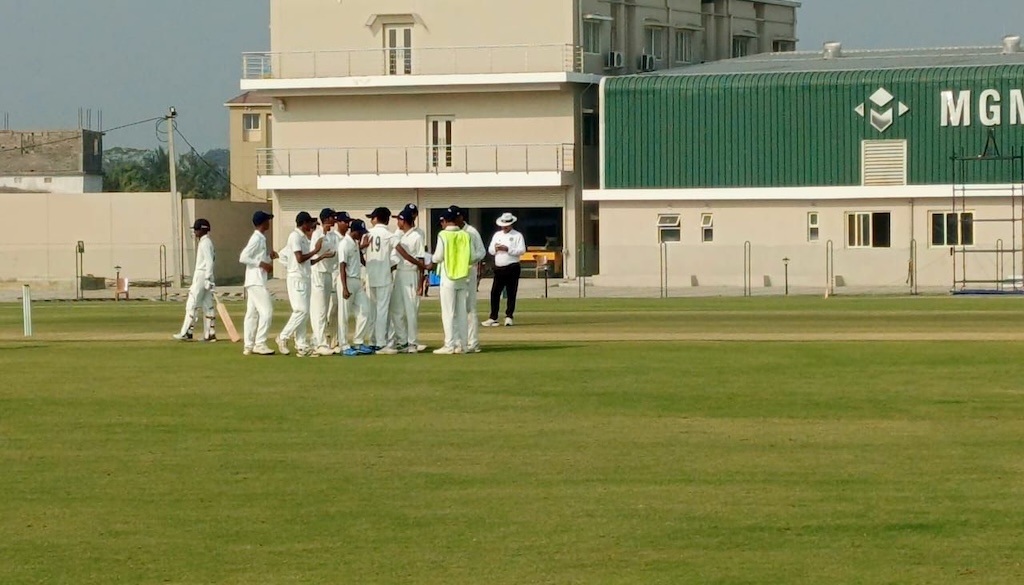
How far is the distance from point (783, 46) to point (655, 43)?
12932mm

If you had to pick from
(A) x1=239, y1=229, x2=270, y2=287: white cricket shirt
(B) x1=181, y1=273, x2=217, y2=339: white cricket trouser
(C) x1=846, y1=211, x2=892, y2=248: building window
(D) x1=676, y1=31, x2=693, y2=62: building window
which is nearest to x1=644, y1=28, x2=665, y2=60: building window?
(D) x1=676, y1=31, x2=693, y2=62: building window

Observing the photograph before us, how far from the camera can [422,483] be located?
1416cm

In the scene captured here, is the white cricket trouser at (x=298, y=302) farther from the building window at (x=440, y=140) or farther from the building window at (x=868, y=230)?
the building window at (x=440, y=140)

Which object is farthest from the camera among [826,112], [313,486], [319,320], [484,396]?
[826,112]

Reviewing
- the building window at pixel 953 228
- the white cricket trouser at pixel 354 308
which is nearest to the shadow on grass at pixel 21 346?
the white cricket trouser at pixel 354 308

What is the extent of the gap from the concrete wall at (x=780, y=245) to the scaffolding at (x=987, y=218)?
0.33ft

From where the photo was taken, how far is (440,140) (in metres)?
71.6

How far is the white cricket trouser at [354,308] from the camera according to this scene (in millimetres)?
26484

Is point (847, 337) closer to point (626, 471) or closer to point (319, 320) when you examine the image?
point (319, 320)

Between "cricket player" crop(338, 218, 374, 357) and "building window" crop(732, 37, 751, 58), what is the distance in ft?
191

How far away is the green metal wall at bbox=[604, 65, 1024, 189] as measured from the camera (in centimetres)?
6219

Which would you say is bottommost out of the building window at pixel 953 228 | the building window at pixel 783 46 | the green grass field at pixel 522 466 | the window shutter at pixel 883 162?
the green grass field at pixel 522 466

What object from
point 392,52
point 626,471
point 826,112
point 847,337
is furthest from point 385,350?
point 392,52

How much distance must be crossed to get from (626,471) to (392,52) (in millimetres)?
58523
